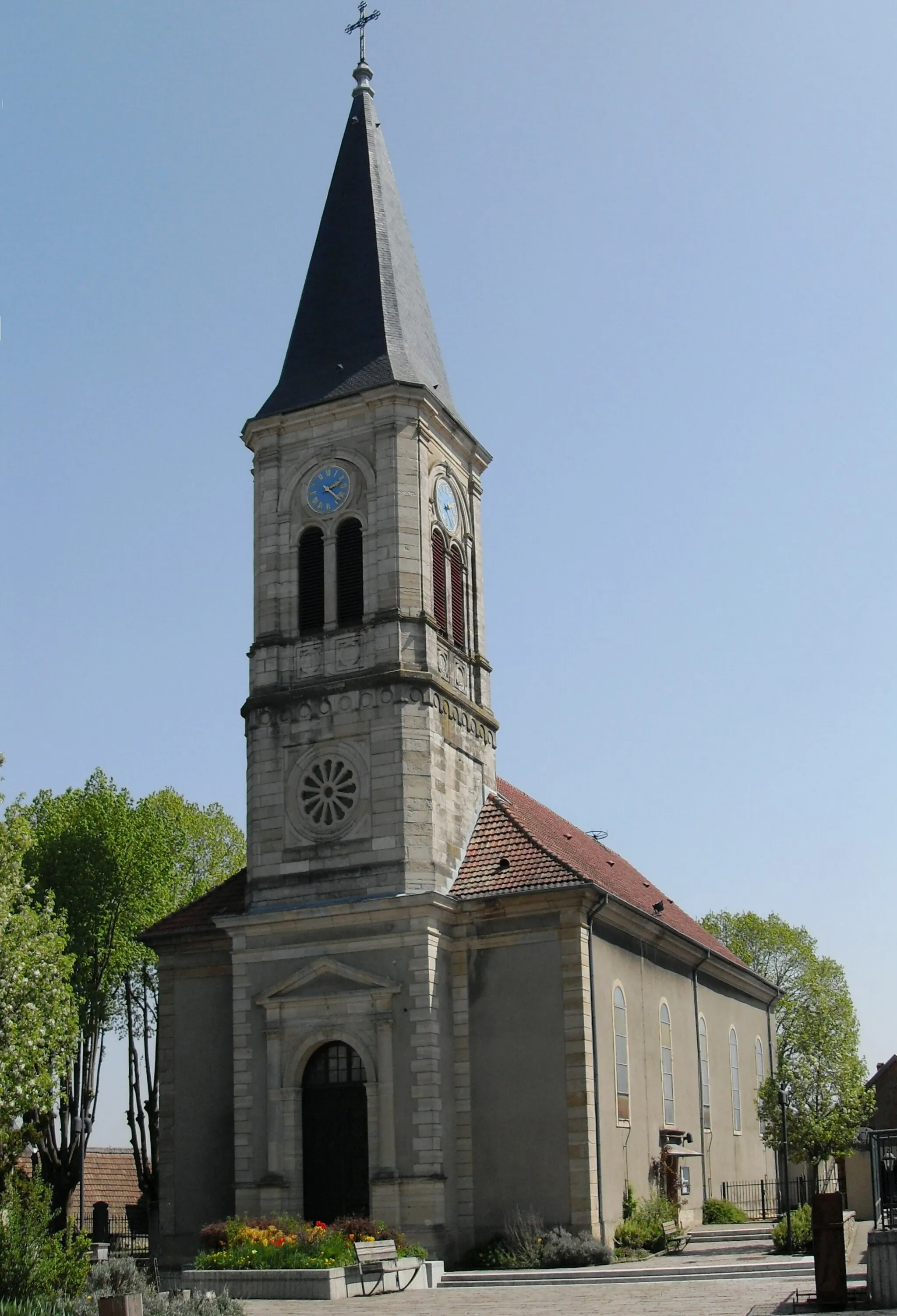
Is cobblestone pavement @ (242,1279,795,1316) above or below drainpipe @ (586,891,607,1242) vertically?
below

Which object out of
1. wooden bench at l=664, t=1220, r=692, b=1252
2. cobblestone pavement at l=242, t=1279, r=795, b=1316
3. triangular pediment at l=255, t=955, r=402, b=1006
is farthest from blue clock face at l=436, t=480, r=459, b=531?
cobblestone pavement at l=242, t=1279, r=795, b=1316

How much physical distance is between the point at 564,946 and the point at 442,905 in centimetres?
257

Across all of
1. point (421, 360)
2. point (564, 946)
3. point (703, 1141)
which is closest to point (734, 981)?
point (703, 1141)

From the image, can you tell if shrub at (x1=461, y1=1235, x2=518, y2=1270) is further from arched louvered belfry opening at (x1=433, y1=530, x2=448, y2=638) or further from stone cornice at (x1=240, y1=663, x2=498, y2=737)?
arched louvered belfry opening at (x1=433, y1=530, x2=448, y2=638)

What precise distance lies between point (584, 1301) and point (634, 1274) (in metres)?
4.33

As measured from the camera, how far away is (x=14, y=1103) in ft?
92.6

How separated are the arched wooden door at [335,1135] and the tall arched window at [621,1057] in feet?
17.1

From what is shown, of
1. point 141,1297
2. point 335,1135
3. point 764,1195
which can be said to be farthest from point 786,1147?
point 141,1297

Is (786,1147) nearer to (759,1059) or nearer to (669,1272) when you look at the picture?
(669,1272)

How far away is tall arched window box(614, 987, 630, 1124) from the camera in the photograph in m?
29.9

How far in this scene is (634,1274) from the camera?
24375mm

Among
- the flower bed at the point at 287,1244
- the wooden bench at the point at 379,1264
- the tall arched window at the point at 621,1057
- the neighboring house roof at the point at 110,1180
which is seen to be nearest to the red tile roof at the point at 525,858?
the tall arched window at the point at 621,1057

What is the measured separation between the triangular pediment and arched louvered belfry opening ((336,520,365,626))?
7.35m

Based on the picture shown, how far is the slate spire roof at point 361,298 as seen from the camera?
3369cm
